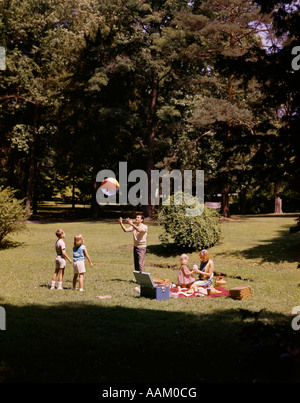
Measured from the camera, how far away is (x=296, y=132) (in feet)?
21.7

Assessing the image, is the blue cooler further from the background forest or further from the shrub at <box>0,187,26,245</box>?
the background forest

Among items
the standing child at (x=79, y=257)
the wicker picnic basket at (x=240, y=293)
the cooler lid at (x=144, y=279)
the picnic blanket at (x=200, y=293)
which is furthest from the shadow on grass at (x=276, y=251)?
the standing child at (x=79, y=257)

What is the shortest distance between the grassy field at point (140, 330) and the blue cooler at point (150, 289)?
28 cm

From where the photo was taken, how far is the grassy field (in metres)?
6.11

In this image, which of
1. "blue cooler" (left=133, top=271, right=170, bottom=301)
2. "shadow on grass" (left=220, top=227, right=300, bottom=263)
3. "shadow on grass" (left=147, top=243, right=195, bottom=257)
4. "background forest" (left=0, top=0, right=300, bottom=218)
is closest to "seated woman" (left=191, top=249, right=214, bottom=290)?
"blue cooler" (left=133, top=271, right=170, bottom=301)

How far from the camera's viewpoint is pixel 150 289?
460 inches

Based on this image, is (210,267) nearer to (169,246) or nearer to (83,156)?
(169,246)

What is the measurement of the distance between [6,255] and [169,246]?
777 centimetres

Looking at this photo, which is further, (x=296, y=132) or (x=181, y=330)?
(x=181, y=330)

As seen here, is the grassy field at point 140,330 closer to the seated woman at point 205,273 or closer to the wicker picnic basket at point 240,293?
the wicker picnic basket at point 240,293

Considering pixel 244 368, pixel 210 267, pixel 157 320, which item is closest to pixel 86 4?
pixel 210 267

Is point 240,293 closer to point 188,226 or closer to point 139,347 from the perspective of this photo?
point 139,347

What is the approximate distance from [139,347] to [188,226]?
13260mm

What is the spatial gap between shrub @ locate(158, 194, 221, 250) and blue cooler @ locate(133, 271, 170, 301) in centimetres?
856
